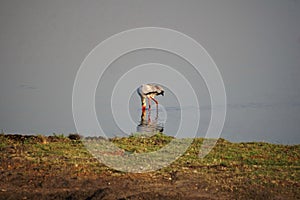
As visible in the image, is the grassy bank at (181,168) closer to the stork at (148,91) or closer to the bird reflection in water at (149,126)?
the bird reflection in water at (149,126)

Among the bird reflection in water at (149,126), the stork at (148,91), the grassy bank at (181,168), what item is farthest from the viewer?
the stork at (148,91)

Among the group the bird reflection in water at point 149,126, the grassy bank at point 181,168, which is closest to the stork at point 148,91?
the bird reflection in water at point 149,126

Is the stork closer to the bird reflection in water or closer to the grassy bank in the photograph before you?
the bird reflection in water

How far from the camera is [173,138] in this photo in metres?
16.0

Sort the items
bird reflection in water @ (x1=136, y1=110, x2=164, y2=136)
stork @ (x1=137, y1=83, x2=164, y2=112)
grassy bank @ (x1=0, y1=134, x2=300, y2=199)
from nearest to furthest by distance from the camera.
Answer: grassy bank @ (x1=0, y1=134, x2=300, y2=199), bird reflection in water @ (x1=136, y1=110, x2=164, y2=136), stork @ (x1=137, y1=83, x2=164, y2=112)

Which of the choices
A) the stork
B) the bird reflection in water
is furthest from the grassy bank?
the stork

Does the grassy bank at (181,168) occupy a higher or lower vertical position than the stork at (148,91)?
lower

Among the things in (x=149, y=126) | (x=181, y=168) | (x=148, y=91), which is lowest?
(x=181, y=168)

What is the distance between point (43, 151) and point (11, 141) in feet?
7.07

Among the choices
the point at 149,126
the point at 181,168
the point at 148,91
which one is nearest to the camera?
the point at 181,168

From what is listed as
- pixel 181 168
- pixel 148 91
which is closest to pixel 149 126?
pixel 148 91

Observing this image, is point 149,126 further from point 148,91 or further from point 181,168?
point 181,168

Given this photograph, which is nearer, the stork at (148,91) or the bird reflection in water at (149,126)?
the bird reflection in water at (149,126)

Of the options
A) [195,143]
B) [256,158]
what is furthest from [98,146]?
[256,158]
